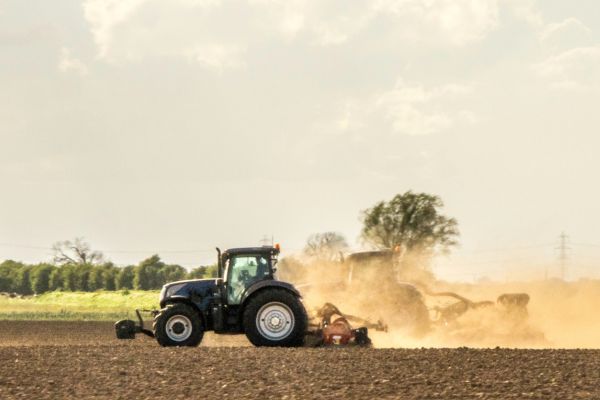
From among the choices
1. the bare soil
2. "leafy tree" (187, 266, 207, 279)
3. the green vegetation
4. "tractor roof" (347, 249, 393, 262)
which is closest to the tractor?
the bare soil

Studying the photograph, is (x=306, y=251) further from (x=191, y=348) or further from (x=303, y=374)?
(x=303, y=374)

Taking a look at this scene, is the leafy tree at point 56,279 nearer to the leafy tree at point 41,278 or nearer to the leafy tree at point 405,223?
the leafy tree at point 41,278

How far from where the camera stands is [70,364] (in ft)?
69.7

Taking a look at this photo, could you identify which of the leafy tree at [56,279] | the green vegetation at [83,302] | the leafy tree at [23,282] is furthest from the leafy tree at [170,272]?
the leafy tree at [23,282]

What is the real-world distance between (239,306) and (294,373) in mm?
7017

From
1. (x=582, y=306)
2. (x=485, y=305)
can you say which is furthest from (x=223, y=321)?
(x=582, y=306)

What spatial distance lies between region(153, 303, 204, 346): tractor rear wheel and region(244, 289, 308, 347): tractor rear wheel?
1511 millimetres

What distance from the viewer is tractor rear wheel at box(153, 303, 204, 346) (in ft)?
86.6

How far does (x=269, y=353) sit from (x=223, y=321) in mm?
3523

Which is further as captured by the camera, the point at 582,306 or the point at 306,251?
the point at 582,306

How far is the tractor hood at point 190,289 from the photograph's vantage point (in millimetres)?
26594

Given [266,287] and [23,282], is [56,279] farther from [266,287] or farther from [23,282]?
[266,287]

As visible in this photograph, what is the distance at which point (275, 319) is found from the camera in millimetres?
25719

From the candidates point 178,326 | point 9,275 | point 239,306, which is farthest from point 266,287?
point 9,275
